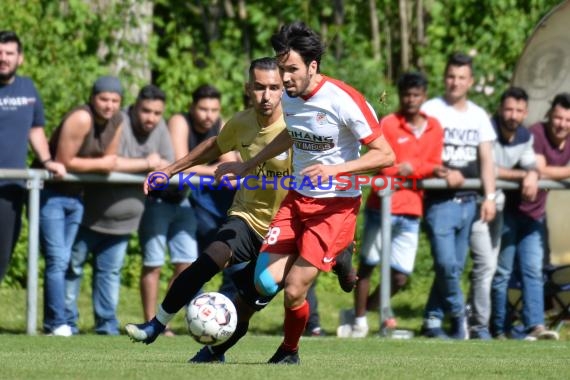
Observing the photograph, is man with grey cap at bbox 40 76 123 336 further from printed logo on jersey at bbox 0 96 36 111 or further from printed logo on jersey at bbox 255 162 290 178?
printed logo on jersey at bbox 255 162 290 178

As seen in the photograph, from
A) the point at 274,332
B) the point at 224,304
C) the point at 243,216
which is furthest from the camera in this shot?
the point at 274,332

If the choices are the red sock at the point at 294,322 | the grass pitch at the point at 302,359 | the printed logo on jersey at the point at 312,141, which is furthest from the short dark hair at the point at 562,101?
the red sock at the point at 294,322

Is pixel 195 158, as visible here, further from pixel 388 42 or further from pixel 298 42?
pixel 388 42

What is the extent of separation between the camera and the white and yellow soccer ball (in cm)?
813

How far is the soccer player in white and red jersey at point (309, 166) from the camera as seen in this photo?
8281 millimetres

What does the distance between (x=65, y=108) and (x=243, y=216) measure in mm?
5836

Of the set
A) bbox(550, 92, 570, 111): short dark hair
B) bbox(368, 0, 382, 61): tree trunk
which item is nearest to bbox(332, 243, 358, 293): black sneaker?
bbox(550, 92, 570, 111): short dark hair

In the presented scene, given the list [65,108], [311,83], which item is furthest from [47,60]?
[311,83]

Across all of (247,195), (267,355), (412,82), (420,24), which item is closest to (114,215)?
(267,355)

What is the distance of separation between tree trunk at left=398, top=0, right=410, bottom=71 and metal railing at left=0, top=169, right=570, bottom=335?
6.33 meters

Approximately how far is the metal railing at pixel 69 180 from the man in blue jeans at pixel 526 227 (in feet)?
1.04

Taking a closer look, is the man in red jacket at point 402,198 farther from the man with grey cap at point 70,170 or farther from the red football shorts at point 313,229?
the red football shorts at point 313,229

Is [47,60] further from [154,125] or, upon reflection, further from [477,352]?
[477,352]

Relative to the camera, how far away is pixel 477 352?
10055mm
